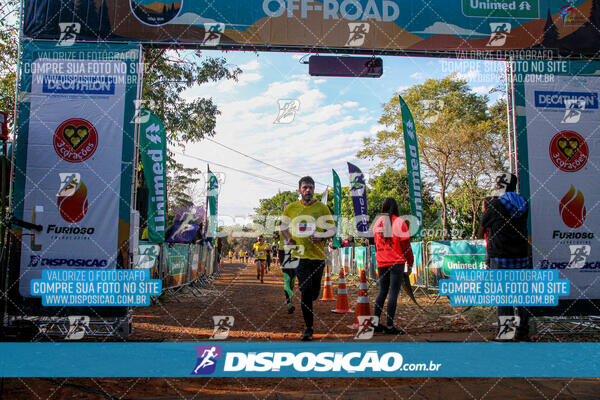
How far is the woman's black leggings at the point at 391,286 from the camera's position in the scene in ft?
18.4

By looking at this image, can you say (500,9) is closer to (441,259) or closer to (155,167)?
(441,259)

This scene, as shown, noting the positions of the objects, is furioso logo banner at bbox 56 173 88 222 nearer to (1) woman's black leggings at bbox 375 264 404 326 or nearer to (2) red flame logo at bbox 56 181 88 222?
(2) red flame logo at bbox 56 181 88 222

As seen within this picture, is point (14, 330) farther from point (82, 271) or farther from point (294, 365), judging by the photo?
point (294, 365)

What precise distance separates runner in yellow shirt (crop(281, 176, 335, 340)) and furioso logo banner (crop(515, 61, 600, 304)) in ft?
10.4

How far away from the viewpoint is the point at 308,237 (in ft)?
17.2

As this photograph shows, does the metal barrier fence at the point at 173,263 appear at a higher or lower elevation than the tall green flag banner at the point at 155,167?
lower

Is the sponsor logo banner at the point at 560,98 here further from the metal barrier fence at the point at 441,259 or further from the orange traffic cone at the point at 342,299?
the orange traffic cone at the point at 342,299

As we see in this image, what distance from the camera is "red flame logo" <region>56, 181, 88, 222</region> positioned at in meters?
5.57

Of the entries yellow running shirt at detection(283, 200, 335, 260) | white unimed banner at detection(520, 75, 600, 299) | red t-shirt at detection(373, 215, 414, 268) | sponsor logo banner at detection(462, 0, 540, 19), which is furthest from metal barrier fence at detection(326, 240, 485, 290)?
sponsor logo banner at detection(462, 0, 540, 19)

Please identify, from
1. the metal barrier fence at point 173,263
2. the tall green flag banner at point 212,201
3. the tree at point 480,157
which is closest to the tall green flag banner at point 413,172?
the metal barrier fence at point 173,263

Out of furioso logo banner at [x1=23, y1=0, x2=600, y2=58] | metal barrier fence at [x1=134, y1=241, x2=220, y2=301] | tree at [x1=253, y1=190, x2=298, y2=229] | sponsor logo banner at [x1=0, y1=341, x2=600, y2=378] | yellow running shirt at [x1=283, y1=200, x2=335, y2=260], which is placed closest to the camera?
sponsor logo banner at [x1=0, y1=341, x2=600, y2=378]

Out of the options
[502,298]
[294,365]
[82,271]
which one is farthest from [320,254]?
[82,271]

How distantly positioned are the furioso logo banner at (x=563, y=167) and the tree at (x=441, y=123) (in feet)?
51.1

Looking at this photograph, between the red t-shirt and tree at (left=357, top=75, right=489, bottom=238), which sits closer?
the red t-shirt
